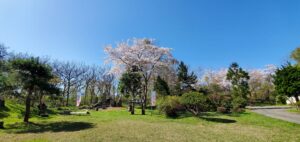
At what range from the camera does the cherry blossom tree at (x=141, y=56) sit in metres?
20.6

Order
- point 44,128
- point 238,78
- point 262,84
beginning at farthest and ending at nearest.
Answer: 1. point 262,84
2. point 238,78
3. point 44,128

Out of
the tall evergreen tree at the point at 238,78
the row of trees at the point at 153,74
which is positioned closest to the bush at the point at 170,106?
the row of trees at the point at 153,74

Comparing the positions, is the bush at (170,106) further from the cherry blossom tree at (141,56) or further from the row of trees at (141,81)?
the cherry blossom tree at (141,56)

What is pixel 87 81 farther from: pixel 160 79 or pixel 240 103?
pixel 240 103

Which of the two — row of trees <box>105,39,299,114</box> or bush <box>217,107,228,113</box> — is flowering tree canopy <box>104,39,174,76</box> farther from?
bush <box>217,107,228,113</box>

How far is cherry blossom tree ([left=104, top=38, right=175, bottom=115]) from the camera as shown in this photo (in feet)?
67.5

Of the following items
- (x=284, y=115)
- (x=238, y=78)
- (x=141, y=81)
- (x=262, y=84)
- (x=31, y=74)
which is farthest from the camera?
(x=262, y=84)

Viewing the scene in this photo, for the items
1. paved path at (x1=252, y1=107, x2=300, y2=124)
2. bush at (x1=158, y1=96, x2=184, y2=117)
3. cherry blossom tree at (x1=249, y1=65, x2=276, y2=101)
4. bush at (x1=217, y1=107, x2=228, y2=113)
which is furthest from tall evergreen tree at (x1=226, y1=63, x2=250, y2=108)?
bush at (x1=158, y1=96, x2=184, y2=117)

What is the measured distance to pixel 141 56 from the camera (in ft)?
68.7

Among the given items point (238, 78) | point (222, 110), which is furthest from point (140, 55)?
point (238, 78)

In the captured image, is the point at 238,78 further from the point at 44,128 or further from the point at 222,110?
the point at 44,128

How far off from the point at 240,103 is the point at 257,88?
28.0 m

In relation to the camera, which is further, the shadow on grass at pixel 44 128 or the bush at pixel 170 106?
the bush at pixel 170 106

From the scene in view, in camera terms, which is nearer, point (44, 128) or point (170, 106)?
point (44, 128)
